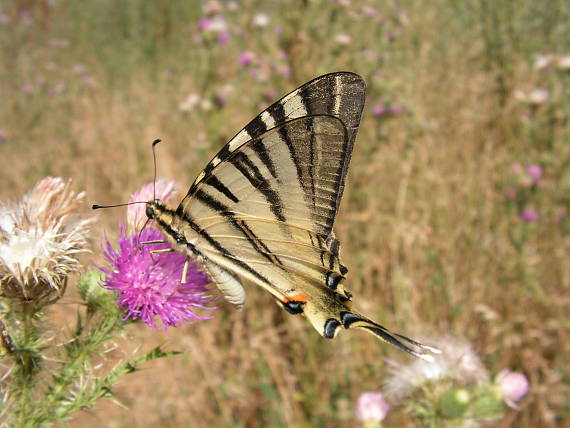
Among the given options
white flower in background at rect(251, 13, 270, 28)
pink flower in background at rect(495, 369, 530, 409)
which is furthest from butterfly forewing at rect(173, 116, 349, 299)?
white flower in background at rect(251, 13, 270, 28)

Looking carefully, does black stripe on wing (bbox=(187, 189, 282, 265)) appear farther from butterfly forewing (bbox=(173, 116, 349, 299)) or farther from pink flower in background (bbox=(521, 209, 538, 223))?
pink flower in background (bbox=(521, 209, 538, 223))

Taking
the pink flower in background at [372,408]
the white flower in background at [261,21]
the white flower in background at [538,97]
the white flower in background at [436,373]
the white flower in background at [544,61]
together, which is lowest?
the pink flower in background at [372,408]

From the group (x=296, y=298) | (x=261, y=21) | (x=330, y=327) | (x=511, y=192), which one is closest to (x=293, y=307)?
(x=296, y=298)

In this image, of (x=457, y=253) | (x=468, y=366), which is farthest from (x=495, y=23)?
(x=468, y=366)

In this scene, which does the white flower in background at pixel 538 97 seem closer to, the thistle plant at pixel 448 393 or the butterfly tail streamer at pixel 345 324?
the thistle plant at pixel 448 393

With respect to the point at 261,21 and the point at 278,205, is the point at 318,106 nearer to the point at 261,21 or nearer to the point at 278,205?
the point at 278,205

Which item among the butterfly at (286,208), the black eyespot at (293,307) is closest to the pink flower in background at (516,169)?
the butterfly at (286,208)
